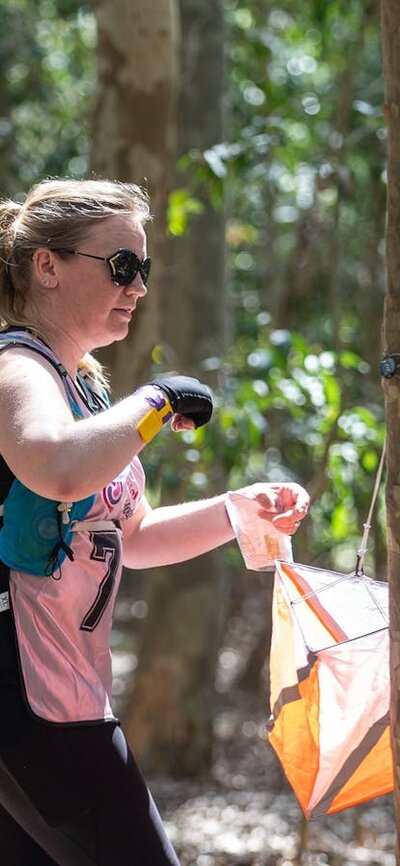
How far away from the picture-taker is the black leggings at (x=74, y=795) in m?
2.17

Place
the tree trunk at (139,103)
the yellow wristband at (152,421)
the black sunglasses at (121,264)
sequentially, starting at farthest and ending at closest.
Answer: the tree trunk at (139,103) → the black sunglasses at (121,264) → the yellow wristband at (152,421)

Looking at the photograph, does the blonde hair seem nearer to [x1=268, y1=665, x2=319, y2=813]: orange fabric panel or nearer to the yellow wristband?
the yellow wristband

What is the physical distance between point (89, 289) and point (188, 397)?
31cm

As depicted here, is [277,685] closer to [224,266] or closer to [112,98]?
[112,98]

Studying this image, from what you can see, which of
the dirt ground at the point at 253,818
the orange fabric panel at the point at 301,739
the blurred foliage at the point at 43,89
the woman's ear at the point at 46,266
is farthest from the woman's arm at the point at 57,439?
the blurred foliage at the point at 43,89

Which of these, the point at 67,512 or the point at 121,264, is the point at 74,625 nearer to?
the point at 67,512

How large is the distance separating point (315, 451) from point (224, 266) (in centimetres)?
234

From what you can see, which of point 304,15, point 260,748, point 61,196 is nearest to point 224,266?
point 304,15

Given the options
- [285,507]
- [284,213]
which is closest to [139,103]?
[285,507]

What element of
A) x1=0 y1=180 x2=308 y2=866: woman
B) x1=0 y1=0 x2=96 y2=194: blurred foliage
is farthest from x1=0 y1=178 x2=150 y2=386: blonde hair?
x1=0 y1=0 x2=96 y2=194: blurred foliage

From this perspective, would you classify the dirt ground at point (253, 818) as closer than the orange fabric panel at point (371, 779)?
No

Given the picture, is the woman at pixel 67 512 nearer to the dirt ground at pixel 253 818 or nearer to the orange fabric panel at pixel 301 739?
the orange fabric panel at pixel 301 739

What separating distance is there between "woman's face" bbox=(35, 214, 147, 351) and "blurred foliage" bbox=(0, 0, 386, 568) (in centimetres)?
265

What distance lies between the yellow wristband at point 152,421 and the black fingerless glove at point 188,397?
3 centimetres
